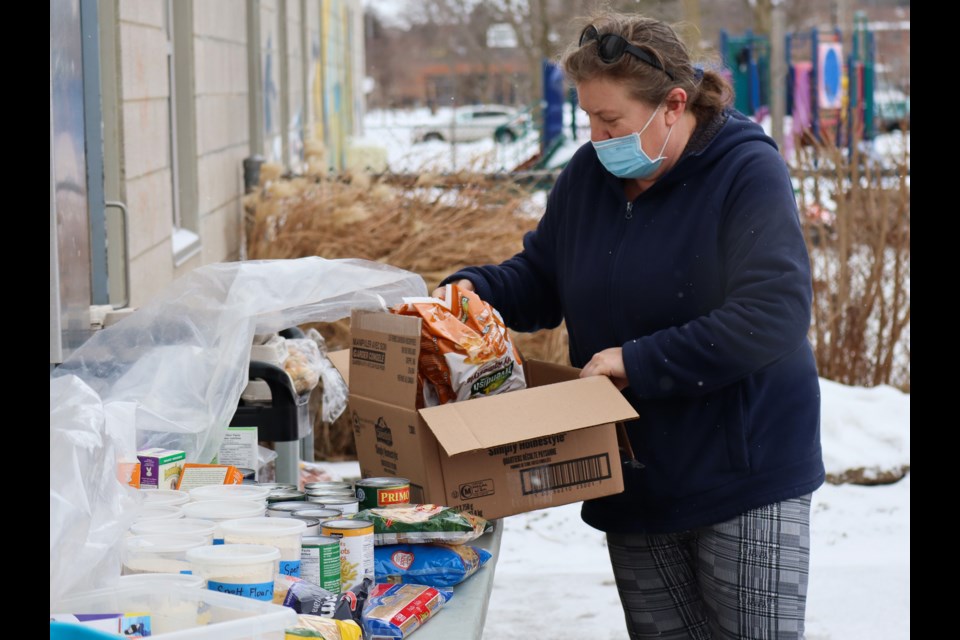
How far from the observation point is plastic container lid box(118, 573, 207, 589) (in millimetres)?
1791

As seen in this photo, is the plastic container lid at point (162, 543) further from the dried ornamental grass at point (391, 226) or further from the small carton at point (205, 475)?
the dried ornamental grass at point (391, 226)

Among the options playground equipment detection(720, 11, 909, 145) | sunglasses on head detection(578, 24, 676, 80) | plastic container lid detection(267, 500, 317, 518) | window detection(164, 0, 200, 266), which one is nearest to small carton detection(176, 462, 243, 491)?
plastic container lid detection(267, 500, 317, 518)

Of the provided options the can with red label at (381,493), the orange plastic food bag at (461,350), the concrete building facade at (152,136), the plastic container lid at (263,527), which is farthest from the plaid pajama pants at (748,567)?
the concrete building facade at (152,136)

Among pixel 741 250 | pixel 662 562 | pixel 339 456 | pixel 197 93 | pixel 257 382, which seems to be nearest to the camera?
pixel 741 250

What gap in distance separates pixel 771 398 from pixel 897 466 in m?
4.34

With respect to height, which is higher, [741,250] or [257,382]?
[741,250]

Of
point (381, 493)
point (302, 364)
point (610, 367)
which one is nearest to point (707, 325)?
point (610, 367)

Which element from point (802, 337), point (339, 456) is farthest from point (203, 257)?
point (802, 337)

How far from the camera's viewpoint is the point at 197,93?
6016 mm

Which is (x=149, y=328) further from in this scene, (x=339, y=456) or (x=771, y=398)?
(x=339, y=456)

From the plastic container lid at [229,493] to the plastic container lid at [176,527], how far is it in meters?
0.15

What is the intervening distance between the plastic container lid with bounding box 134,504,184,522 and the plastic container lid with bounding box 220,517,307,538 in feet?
0.39

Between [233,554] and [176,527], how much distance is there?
0.25 meters

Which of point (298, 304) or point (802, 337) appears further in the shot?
point (298, 304)
